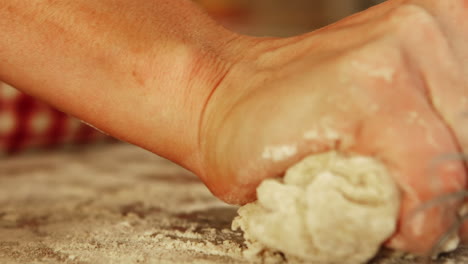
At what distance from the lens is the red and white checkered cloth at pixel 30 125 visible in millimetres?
1526

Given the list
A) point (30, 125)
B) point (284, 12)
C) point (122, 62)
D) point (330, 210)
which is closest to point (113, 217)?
point (122, 62)

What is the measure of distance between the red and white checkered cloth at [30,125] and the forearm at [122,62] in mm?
837

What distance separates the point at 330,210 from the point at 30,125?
4.10 feet

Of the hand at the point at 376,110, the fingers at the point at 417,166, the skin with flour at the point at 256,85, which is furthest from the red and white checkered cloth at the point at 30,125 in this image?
the fingers at the point at 417,166

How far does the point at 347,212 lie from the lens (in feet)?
1.68

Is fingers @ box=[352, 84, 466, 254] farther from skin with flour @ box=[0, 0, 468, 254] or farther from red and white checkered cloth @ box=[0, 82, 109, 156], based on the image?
red and white checkered cloth @ box=[0, 82, 109, 156]

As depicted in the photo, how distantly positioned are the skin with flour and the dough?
0.06 ft

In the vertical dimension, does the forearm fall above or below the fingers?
above

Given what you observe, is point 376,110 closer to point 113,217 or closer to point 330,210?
point 330,210

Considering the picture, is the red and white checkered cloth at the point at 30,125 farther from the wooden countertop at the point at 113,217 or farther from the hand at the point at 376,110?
the hand at the point at 376,110

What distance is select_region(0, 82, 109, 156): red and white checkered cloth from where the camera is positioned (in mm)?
1526

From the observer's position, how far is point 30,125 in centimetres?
157

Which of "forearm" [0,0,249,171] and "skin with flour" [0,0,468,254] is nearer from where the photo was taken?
"skin with flour" [0,0,468,254]

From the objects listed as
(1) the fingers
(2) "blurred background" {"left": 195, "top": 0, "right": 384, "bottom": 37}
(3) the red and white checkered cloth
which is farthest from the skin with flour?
(2) "blurred background" {"left": 195, "top": 0, "right": 384, "bottom": 37}
